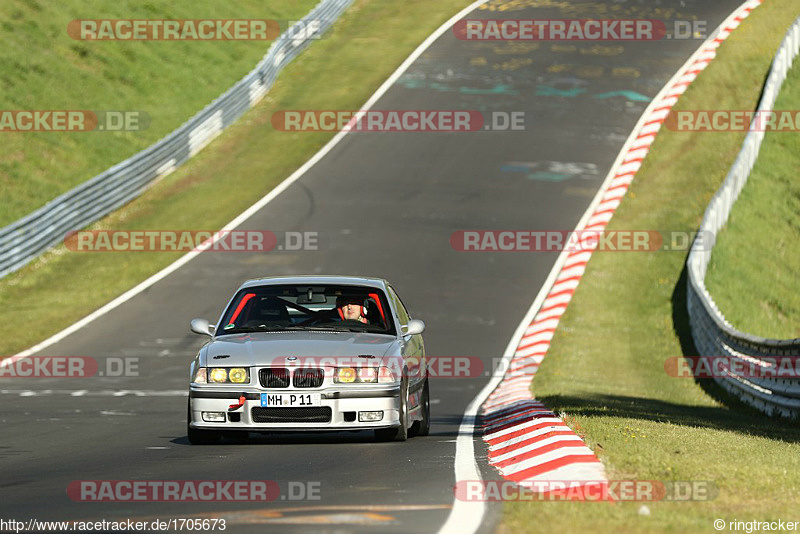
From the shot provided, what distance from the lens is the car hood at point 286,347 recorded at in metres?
10.9

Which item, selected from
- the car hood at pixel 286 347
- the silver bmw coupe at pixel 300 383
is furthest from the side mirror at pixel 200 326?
the car hood at pixel 286 347

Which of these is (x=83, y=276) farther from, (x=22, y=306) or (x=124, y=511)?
(x=124, y=511)

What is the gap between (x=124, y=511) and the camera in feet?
24.6

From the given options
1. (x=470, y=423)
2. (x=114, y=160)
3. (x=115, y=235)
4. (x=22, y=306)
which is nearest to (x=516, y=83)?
(x=114, y=160)

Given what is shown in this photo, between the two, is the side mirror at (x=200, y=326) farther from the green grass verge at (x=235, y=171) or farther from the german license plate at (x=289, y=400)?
the green grass verge at (x=235, y=171)

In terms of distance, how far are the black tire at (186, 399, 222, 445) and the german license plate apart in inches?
24.8

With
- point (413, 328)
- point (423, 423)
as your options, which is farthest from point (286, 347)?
point (423, 423)

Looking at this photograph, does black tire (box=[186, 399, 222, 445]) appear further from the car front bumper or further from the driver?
the driver

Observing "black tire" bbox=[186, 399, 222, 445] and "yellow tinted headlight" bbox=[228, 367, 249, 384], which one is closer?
"yellow tinted headlight" bbox=[228, 367, 249, 384]

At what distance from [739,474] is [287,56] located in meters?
33.8

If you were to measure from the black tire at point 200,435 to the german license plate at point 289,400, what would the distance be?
Result: 0.63m

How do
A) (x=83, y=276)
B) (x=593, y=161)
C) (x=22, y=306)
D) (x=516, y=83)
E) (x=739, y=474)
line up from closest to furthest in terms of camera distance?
1. (x=739, y=474)
2. (x=22, y=306)
3. (x=83, y=276)
4. (x=593, y=161)
5. (x=516, y=83)

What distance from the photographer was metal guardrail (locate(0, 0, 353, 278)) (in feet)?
86.1

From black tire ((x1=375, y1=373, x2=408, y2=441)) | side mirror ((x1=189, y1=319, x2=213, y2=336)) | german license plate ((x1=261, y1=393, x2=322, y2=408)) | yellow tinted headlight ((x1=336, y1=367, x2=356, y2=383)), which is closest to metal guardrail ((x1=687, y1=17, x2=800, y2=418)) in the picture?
black tire ((x1=375, y1=373, x2=408, y2=441))
